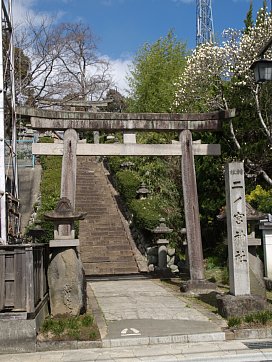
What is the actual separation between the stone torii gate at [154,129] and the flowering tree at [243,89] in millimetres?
3917

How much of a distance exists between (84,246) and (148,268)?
3.11 m

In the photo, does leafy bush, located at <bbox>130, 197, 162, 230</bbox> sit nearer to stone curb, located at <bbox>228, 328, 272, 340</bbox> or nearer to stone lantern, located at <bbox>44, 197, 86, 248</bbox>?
stone lantern, located at <bbox>44, 197, 86, 248</bbox>

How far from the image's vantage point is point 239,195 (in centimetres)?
923

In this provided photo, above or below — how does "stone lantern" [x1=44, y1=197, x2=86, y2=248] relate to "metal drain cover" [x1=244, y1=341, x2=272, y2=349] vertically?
above

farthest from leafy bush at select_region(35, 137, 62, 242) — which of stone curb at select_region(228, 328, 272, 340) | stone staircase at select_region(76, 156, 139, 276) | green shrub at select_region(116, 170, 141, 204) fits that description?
stone curb at select_region(228, 328, 272, 340)

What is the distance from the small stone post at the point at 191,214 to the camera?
12.4 meters

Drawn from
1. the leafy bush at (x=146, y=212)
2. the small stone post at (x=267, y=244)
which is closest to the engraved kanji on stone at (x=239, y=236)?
the small stone post at (x=267, y=244)

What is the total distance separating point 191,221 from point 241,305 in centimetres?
442

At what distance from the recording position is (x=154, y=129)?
13281 mm

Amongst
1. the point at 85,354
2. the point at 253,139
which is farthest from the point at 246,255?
the point at 253,139

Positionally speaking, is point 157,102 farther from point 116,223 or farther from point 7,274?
point 7,274

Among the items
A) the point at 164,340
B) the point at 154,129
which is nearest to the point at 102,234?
the point at 154,129

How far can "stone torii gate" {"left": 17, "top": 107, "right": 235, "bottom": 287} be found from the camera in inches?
494

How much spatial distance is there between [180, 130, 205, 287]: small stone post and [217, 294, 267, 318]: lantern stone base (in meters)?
3.36
